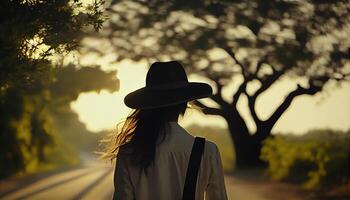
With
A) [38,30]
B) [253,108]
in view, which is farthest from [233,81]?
[38,30]

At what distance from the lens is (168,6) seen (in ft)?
83.4

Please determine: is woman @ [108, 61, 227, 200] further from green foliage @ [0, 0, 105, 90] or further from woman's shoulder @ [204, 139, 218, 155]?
green foliage @ [0, 0, 105, 90]

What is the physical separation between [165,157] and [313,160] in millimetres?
16136

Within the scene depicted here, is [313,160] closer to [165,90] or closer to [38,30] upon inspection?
[38,30]

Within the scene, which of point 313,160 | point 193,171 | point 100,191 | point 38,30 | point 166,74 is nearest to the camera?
point 193,171

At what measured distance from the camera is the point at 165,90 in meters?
3.68

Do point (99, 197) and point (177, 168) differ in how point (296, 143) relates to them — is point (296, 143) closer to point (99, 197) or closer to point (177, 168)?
point (99, 197)

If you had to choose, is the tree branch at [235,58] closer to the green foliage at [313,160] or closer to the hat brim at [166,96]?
the green foliage at [313,160]

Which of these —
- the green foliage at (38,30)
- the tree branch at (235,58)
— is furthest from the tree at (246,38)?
the green foliage at (38,30)

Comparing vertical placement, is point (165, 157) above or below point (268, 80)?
above

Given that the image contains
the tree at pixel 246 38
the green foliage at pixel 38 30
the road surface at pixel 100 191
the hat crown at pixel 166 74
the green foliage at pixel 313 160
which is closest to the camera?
the hat crown at pixel 166 74

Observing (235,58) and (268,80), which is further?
(268,80)

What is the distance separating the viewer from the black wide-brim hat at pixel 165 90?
3639 mm

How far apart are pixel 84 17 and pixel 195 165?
7436 mm
